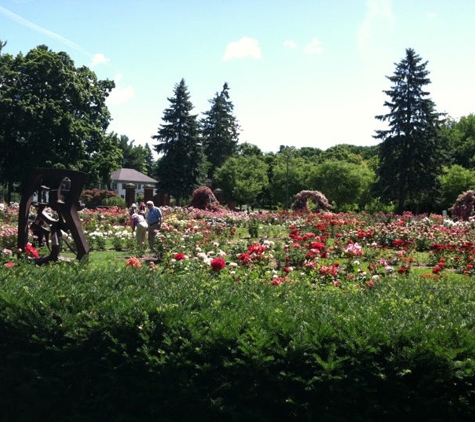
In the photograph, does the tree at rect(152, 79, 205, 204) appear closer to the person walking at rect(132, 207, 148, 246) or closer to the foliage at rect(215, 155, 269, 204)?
the foliage at rect(215, 155, 269, 204)

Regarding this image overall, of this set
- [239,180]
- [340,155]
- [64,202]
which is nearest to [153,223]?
[64,202]

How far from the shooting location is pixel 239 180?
52.8 m

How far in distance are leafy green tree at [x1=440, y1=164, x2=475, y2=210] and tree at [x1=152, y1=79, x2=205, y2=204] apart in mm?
19702

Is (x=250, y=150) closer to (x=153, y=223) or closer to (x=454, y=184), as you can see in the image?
(x=454, y=184)

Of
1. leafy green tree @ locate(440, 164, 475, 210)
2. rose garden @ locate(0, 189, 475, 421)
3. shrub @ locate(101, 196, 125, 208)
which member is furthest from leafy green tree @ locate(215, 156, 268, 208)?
rose garden @ locate(0, 189, 475, 421)

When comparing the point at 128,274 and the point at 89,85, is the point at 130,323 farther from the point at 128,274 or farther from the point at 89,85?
the point at 89,85

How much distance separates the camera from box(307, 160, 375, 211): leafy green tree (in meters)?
46.3

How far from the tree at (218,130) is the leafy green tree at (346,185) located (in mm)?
17556

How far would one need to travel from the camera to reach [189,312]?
3.94 meters

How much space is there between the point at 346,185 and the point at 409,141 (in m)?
10.6

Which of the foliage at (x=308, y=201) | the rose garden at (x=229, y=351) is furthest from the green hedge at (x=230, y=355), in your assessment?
the foliage at (x=308, y=201)

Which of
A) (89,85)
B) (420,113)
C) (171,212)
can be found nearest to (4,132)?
(89,85)

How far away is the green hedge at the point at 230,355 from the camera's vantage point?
10.7ft

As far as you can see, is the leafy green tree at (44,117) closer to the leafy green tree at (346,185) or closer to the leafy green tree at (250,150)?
the leafy green tree at (346,185)
